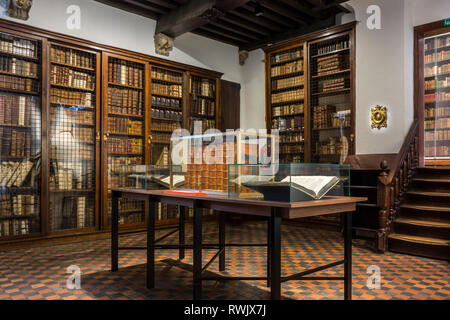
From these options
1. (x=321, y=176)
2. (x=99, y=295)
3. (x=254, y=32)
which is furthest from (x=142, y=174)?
(x=254, y=32)

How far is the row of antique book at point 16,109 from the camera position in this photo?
186 inches

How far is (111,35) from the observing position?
5.90 m

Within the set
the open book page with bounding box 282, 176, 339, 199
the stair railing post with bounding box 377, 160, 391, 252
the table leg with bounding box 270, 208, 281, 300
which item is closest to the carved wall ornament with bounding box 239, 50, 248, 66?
the stair railing post with bounding box 377, 160, 391, 252

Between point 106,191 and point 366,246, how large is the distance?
156 inches

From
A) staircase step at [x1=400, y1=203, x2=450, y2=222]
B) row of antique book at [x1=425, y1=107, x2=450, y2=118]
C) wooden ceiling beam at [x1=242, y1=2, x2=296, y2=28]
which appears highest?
wooden ceiling beam at [x1=242, y1=2, x2=296, y2=28]

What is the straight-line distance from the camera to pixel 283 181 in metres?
2.13

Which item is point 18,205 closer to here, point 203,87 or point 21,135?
point 21,135

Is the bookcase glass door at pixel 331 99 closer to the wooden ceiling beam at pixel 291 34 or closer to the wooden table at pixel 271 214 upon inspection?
the wooden ceiling beam at pixel 291 34

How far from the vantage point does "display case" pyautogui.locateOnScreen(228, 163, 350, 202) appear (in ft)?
6.95

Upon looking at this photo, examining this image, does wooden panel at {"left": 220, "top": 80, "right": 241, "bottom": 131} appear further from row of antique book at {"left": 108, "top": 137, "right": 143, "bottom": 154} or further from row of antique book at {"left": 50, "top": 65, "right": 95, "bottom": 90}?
row of antique book at {"left": 50, "top": 65, "right": 95, "bottom": 90}

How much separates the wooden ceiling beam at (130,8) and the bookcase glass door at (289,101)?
2515mm

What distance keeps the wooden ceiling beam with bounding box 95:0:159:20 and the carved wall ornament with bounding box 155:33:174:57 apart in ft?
1.18

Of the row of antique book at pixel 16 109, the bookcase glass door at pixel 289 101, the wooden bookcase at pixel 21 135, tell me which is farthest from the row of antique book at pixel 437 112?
the row of antique book at pixel 16 109

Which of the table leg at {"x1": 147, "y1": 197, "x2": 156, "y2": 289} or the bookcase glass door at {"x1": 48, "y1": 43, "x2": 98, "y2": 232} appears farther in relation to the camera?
the bookcase glass door at {"x1": 48, "y1": 43, "x2": 98, "y2": 232}
